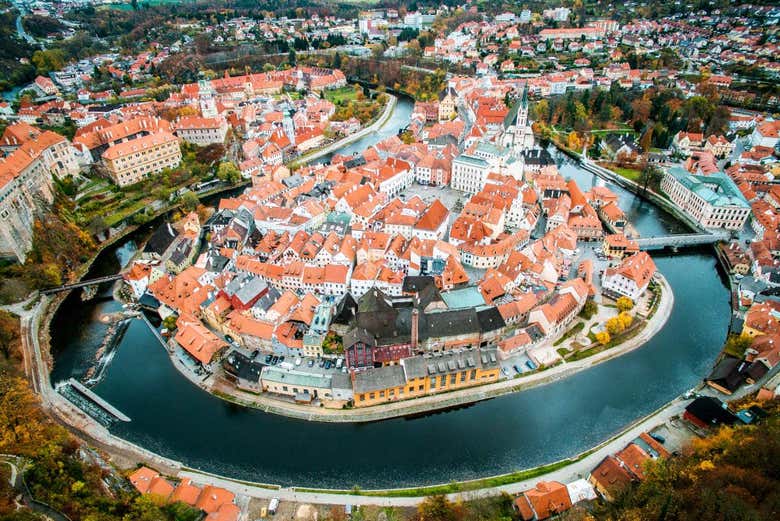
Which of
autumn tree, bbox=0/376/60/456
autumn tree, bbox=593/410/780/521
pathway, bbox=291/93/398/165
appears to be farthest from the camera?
pathway, bbox=291/93/398/165

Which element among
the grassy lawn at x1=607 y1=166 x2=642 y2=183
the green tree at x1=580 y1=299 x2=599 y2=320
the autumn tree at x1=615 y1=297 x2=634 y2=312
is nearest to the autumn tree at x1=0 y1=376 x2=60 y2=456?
the green tree at x1=580 y1=299 x2=599 y2=320

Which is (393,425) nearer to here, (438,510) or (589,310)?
(438,510)

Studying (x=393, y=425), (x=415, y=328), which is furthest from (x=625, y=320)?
(x=393, y=425)

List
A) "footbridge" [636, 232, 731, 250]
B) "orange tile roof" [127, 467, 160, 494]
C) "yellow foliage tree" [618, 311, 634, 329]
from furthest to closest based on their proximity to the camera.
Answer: "footbridge" [636, 232, 731, 250] → "yellow foliage tree" [618, 311, 634, 329] → "orange tile roof" [127, 467, 160, 494]

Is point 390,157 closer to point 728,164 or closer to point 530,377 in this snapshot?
point 530,377

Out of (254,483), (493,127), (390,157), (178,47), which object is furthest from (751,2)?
(254,483)

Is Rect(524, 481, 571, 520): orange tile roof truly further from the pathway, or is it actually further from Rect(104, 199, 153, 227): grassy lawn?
the pathway
